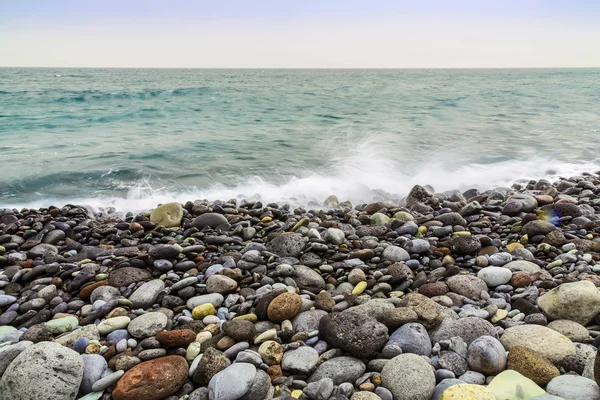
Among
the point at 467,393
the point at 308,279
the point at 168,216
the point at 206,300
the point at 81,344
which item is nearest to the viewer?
the point at 467,393

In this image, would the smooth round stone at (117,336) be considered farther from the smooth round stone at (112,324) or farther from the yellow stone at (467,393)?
the yellow stone at (467,393)

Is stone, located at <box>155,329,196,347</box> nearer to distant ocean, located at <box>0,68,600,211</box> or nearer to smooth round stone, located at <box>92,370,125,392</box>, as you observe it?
smooth round stone, located at <box>92,370,125,392</box>

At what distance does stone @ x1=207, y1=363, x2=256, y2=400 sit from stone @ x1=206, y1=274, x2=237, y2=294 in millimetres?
1029

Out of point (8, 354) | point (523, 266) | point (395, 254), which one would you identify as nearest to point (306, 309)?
point (395, 254)

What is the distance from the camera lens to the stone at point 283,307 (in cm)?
276

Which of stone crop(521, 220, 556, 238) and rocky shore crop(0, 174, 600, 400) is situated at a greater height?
stone crop(521, 220, 556, 238)

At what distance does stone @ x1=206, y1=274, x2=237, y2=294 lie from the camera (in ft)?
10.5

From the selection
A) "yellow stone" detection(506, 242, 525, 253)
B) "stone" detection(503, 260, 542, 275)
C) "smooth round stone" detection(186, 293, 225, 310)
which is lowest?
"smooth round stone" detection(186, 293, 225, 310)

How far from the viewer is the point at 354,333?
2428mm

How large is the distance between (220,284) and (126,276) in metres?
0.87

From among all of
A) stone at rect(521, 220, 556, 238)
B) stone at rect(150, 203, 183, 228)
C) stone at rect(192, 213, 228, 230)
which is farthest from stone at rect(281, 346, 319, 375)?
stone at rect(150, 203, 183, 228)

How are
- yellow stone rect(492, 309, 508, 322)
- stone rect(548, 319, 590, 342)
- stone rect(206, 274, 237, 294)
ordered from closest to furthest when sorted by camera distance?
stone rect(548, 319, 590, 342) → yellow stone rect(492, 309, 508, 322) → stone rect(206, 274, 237, 294)

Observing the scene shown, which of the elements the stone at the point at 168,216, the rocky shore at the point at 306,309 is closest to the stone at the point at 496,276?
the rocky shore at the point at 306,309

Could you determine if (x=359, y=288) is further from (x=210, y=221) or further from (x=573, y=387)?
(x=210, y=221)
